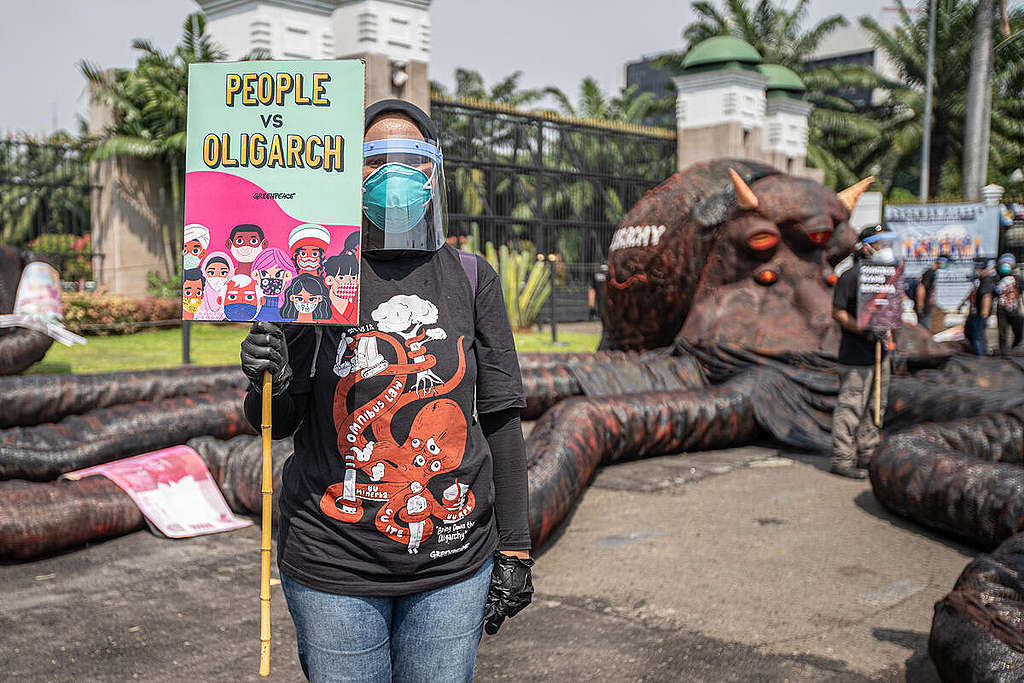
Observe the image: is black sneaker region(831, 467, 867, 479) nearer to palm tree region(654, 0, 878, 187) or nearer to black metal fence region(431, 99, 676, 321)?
black metal fence region(431, 99, 676, 321)

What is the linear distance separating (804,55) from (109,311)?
93.0 ft

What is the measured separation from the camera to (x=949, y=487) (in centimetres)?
486

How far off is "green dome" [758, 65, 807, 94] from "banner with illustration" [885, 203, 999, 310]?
471 cm

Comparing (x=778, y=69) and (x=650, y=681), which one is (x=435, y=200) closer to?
(x=650, y=681)

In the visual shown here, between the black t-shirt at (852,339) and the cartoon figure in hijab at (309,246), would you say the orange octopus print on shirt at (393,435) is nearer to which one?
the cartoon figure in hijab at (309,246)

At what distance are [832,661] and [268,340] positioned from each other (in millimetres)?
2523

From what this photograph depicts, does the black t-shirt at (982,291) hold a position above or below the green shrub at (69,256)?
below

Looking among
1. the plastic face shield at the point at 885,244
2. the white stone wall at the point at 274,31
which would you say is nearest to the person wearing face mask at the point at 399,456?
the plastic face shield at the point at 885,244

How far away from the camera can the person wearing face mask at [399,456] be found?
206 centimetres

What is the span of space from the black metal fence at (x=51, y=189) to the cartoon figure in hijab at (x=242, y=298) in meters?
13.5

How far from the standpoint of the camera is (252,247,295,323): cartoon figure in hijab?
2.11 m

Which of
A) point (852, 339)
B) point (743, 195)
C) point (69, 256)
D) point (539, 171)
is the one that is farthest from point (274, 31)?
point (852, 339)

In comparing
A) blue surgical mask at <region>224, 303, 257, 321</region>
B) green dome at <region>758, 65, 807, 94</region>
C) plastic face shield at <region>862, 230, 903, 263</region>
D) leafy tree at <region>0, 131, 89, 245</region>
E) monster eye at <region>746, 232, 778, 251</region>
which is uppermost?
green dome at <region>758, 65, 807, 94</region>

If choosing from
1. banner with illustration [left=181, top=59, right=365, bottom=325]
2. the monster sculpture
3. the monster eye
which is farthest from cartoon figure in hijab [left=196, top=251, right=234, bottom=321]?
the monster eye
